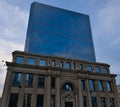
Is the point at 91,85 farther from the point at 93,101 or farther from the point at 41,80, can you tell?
the point at 41,80

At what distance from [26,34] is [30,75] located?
30418mm

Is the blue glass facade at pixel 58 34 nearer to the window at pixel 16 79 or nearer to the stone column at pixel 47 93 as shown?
the window at pixel 16 79

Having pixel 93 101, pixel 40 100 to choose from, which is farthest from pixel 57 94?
pixel 93 101

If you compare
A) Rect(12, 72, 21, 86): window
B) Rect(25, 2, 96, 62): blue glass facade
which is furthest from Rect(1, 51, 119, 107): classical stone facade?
Rect(25, 2, 96, 62): blue glass facade

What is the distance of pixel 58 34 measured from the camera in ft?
188

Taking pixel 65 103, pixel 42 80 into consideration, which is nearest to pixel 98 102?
pixel 65 103

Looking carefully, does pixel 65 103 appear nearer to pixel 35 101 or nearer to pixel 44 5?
pixel 35 101

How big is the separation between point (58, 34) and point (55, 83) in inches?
1205

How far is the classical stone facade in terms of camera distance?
27781 mm

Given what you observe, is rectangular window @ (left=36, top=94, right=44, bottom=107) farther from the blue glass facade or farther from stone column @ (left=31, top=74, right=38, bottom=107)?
the blue glass facade

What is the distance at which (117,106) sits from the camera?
34469mm

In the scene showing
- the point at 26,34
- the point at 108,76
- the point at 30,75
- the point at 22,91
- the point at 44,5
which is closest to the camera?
the point at 22,91

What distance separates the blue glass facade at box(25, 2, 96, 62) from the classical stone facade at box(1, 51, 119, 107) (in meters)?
16.4

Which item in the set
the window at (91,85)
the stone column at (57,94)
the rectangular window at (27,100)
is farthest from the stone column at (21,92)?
the window at (91,85)
